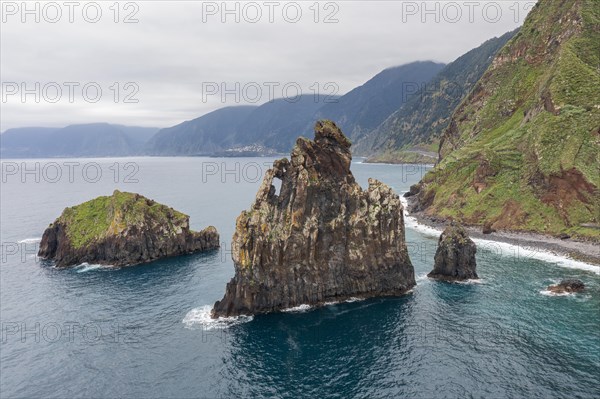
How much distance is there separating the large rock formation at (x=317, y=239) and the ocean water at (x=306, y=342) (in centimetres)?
438

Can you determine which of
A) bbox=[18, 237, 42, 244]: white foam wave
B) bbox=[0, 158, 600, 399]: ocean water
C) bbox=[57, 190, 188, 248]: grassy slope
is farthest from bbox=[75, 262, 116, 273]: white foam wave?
bbox=[18, 237, 42, 244]: white foam wave

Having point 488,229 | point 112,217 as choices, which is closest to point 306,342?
point 112,217

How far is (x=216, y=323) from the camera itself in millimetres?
75625

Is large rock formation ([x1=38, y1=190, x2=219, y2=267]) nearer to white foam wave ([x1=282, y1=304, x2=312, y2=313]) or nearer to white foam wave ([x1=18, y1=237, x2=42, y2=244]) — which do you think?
white foam wave ([x1=18, y1=237, x2=42, y2=244])

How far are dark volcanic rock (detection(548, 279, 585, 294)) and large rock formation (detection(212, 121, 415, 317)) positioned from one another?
29.9 m

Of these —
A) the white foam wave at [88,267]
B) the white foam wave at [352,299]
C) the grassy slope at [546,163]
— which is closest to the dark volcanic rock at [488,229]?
the grassy slope at [546,163]

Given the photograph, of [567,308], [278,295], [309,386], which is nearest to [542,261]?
[567,308]

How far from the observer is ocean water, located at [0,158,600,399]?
55.7 metres

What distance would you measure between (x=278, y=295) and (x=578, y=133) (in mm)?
134403

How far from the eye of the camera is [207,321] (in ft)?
252

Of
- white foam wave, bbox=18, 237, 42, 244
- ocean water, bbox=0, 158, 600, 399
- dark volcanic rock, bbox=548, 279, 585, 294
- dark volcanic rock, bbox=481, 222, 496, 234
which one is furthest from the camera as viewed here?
white foam wave, bbox=18, 237, 42, 244

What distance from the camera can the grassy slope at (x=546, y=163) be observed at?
136m

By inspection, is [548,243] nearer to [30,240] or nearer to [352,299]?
[352,299]

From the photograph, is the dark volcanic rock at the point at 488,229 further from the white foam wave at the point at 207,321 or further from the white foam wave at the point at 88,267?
the white foam wave at the point at 88,267
